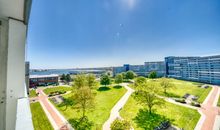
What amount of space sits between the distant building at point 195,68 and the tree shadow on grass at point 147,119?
44.3 meters

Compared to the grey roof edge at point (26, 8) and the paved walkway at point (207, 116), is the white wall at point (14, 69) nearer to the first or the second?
the grey roof edge at point (26, 8)

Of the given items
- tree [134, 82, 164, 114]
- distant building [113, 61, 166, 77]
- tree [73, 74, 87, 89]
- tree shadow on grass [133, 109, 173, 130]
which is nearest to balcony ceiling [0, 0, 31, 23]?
tree shadow on grass [133, 109, 173, 130]

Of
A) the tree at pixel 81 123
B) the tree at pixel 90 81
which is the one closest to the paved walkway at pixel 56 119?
the tree at pixel 81 123

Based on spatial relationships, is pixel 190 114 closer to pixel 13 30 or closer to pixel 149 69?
pixel 13 30

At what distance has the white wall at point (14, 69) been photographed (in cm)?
282

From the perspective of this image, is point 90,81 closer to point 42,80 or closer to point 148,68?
point 42,80

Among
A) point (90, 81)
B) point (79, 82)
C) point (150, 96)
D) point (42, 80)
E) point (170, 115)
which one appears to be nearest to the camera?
point (170, 115)

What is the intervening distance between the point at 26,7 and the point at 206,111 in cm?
2832

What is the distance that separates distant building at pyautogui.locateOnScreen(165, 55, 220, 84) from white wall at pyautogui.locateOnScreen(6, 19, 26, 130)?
62.7 meters

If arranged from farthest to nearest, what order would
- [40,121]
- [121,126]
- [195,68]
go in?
1. [195,68]
2. [40,121]
3. [121,126]

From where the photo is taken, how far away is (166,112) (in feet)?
69.6

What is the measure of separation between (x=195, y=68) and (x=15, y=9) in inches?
2701

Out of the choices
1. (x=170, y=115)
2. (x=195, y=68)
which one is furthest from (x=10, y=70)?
(x=195, y=68)

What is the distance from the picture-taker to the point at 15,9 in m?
2.55
